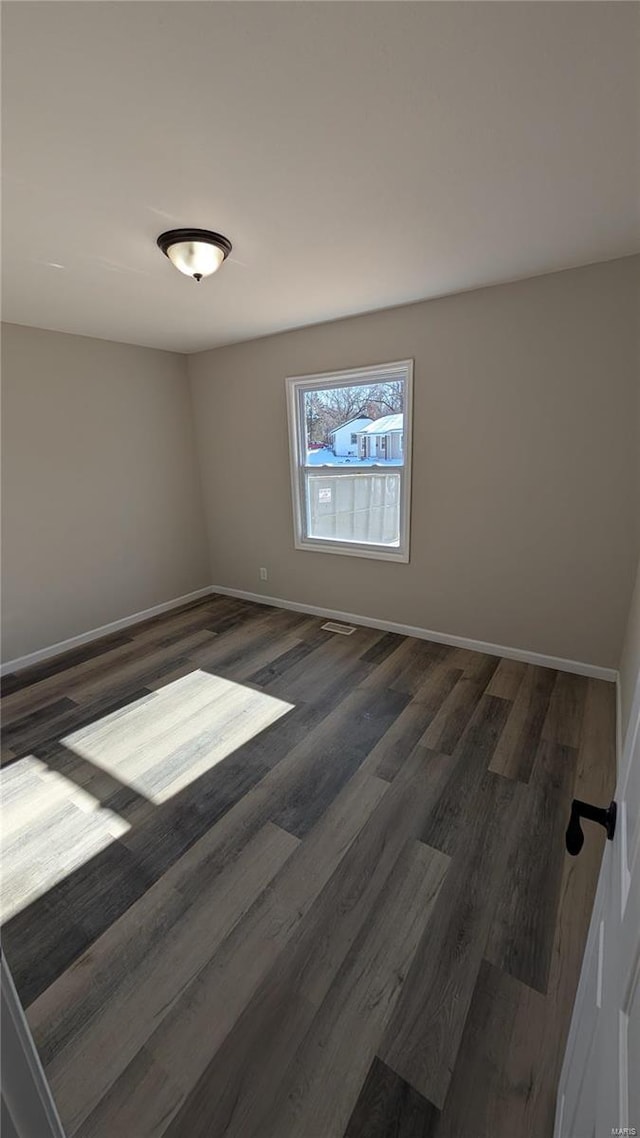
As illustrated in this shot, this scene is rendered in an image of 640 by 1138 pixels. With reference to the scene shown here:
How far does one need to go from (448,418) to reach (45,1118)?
323 cm

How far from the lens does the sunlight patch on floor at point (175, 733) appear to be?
2.15 meters

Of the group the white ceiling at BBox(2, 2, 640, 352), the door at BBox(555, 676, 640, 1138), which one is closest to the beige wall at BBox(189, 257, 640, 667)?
the white ceiling at BBox(2, 2, 640, 352)

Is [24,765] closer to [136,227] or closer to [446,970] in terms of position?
[446,970]

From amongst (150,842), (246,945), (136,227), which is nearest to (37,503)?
(136,227)

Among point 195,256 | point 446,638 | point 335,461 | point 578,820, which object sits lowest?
point 446,638

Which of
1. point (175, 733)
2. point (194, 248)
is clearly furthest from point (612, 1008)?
point (194, 248)

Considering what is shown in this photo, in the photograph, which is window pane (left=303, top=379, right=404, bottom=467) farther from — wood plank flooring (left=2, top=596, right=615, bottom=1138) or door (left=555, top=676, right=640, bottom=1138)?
door (left=555, top=676, right=640, bottom=1138)

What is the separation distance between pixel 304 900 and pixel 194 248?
2.62 m

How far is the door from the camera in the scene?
48 cm

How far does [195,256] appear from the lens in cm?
186

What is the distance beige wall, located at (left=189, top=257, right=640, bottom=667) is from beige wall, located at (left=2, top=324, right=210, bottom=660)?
917 millimetres

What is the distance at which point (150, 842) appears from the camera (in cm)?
177

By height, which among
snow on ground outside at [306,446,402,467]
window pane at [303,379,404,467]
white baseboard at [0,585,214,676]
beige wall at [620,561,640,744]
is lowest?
white baseboard at [0,585,214,676]

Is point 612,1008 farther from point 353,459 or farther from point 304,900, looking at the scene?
point 353,459
